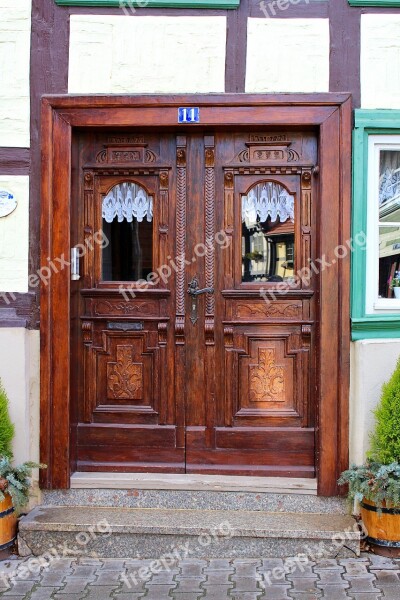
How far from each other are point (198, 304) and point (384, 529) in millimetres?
1891

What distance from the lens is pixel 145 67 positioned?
4.57 meters

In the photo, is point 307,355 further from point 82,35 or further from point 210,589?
point 82,35

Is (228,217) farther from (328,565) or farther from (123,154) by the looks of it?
(328,565)

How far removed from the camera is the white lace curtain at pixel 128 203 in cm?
484

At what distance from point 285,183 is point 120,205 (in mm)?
1177

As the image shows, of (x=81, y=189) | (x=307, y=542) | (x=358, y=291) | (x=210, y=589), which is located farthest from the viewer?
(x=81, y=189)

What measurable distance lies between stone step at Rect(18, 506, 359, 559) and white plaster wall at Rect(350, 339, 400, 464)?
54cm

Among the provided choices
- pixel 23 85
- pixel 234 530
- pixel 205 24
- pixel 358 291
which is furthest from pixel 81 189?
pixel 234 530

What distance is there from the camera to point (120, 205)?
4.85 meters

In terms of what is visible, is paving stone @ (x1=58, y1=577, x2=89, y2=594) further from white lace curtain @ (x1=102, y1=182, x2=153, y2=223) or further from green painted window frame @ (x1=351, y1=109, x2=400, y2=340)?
white lace curtain @ (x1=102, y1=182, x2=153, y2=223)

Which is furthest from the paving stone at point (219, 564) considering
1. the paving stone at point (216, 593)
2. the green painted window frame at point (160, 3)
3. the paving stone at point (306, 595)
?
the green painted window frame at point (160, 3)

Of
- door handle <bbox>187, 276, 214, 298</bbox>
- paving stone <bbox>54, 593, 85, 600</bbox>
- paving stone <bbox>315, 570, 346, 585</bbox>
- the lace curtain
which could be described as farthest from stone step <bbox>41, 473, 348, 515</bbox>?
the lace curtain

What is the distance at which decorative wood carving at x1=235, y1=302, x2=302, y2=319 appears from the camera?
4.77 meters

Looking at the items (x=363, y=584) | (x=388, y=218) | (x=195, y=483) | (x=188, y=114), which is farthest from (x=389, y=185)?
(x=363, y=584)
